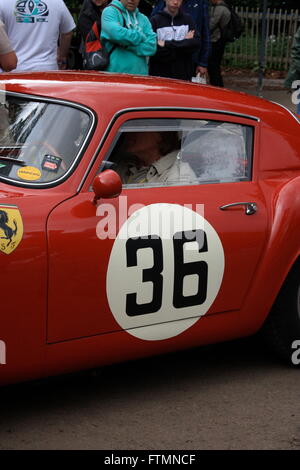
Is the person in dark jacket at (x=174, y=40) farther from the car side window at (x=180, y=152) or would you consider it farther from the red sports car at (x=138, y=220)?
the car side window at (x=180, y=152)

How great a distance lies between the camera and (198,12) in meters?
8.80

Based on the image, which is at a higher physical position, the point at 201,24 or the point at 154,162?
the point at 201,24

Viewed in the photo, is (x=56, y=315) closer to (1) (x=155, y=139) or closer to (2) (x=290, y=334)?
(1) (x=155, y=139)

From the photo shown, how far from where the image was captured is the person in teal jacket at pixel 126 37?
23.6 ft

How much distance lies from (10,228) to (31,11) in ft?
12.8

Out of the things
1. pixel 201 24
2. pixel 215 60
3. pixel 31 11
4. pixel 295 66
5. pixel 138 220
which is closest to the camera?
pixel 138 220

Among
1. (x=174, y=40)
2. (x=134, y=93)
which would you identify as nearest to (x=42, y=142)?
(x=134, y=93)

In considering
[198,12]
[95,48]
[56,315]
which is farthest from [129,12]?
[56,315]

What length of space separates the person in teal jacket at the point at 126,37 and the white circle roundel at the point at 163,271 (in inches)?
134

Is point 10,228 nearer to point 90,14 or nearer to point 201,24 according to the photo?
point 90,14

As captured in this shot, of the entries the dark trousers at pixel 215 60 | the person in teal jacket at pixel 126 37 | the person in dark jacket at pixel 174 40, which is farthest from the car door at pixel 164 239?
the dark trousers at pixel 215 60

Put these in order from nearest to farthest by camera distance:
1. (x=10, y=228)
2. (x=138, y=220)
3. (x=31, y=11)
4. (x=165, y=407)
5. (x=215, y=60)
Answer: (x=10, y=228), (x=138, y=220), (x=165, y=407), (x=31, y=11), (x=215, y=60)

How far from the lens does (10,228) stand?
3.61 meters

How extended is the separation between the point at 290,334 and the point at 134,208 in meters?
1.22
